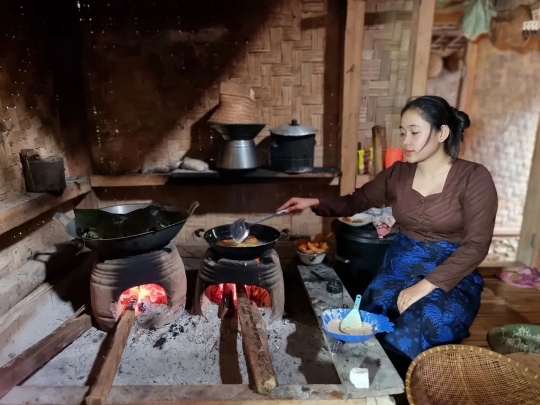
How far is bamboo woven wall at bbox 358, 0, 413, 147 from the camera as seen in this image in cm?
317

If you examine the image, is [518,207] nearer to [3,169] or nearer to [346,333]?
[346,333]

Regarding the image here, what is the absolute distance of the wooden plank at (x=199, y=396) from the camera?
1791 millimetres

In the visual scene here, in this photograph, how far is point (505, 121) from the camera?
588 cm

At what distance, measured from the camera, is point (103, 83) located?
129 inches

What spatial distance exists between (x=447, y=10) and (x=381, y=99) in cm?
255

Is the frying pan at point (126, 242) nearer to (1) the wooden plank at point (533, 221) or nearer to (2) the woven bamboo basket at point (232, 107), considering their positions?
(2) the woven bamboo basket at point (232, 107)

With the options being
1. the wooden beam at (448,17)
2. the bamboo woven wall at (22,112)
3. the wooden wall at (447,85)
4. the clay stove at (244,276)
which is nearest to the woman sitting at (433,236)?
the clay stove at (244,276)

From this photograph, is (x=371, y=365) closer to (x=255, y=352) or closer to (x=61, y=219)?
(x=255, y=352)

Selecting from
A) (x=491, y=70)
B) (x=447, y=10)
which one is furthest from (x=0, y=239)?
(x=491, y=70)

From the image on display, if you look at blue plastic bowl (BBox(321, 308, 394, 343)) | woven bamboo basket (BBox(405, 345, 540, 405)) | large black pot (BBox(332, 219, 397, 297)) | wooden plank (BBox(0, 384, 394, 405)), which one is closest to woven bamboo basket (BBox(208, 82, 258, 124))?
large black pot (BBox(332, 219, 397, 297))

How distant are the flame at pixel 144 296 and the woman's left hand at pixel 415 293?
159 cm

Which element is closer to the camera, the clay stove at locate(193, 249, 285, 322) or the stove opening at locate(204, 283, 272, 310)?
the clay stove at locate(193, 249, 285, 322)

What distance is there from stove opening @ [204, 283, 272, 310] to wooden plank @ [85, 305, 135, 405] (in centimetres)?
59

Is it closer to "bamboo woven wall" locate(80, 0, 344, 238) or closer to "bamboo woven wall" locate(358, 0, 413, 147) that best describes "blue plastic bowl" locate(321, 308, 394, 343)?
"bamboo woven wall" locate(80, 0, 344, 238)
